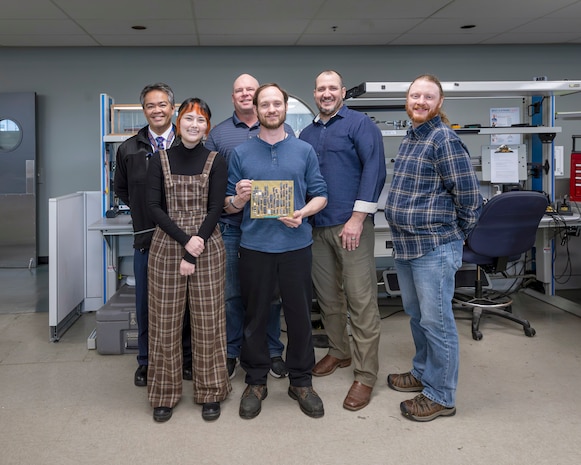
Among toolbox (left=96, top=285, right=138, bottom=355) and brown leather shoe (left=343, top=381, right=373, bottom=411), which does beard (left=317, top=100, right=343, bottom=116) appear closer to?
brown leather shoe (left=343, top=381, right=373, bottom=411)

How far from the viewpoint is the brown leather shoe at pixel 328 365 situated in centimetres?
254

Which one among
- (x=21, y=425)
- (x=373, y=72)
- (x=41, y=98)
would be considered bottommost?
(x=21, y=425)

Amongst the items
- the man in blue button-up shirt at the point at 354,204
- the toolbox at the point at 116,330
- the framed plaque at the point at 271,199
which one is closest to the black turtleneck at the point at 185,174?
the framed plaque at the point at 271,199

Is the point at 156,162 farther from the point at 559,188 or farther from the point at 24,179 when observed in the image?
the point at 24,179

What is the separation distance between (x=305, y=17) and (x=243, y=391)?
365 centimetres

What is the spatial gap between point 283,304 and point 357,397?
516 mm

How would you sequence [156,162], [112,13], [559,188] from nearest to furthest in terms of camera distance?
[156,162], [559,188], [112,13]

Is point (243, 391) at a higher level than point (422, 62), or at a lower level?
lower

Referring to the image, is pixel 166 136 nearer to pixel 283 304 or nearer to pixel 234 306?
pixel 234 306

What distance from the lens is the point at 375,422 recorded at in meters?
2.10

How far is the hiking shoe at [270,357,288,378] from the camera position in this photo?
253 cm

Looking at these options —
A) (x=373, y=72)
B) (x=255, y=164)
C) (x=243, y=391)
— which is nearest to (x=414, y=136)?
(x=255, y=164)

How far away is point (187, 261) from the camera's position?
2.02 metres

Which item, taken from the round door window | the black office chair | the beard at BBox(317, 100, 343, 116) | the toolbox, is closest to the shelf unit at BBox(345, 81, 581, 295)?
the black office chair
